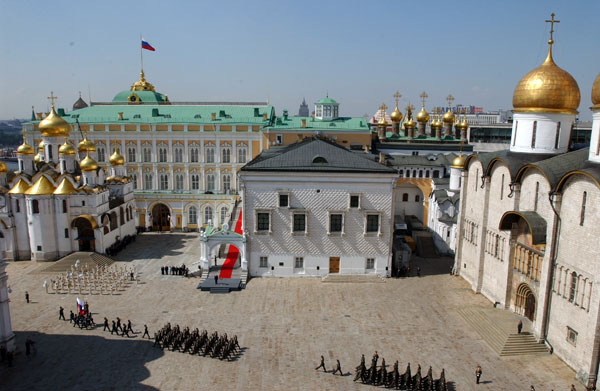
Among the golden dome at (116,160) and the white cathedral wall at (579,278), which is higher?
the golden dome at (116,160)

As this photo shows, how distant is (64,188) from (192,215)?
14351 mm

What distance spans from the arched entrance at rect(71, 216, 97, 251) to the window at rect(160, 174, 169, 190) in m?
12.3

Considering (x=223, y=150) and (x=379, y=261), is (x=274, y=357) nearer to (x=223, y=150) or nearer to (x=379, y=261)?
(x=379, y=261)

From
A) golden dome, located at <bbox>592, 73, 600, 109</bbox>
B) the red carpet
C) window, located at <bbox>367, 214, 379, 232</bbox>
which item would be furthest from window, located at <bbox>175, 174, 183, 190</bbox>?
golden dome, located at <bbox>592, 73, 600, 109</bbox>

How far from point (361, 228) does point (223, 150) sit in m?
21.9

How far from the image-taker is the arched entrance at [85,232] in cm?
3681

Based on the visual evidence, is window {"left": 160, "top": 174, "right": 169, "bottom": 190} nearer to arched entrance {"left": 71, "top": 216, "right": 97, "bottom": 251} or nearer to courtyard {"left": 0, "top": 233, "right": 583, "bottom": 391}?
arched entrance {"left": 71, "top": 216, "right": 97, "bottom": 251}

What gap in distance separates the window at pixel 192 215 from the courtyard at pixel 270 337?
49.3ft

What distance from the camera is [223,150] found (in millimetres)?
48281

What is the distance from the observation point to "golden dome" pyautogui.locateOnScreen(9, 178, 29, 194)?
36.4 meters

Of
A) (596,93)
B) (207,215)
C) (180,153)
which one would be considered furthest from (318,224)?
(180,153)

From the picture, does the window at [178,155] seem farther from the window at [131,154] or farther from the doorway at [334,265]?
the doorway at [334,265]

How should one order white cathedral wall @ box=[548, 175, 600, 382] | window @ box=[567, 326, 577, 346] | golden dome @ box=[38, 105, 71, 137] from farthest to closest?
golden dome @ box=[38, 105, 71, 137], window @ box=[567, 326, 577, 346], white cathedral wall @ box=[548, 175, 600, 382]

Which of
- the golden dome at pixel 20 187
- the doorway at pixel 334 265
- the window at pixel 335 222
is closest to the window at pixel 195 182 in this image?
the golden dome at pixel 20 187
